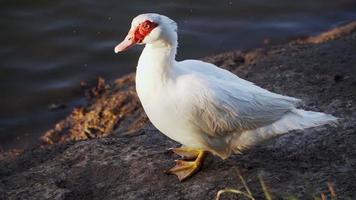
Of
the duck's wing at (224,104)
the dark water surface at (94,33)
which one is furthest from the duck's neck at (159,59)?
the dark water surface at (94,33)

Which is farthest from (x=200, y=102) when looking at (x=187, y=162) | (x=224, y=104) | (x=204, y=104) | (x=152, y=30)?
(x=187, y=162)

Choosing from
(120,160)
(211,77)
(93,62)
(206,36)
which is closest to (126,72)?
(93,62)

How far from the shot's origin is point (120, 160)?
4.51m

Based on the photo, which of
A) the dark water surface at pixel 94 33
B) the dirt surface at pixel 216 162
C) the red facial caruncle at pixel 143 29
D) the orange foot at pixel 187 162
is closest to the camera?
the red facial caruncle at pixel 143 29

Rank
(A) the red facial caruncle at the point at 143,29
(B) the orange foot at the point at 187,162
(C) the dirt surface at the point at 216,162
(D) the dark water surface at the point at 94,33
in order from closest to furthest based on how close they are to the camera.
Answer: (A) the red facial caruncle at the point at 143,29 → (C) the dirt surface at the point at 216,162 → (B) the orange foot at the point at 187,162 → (D) the dark water surface at the point at 94,33

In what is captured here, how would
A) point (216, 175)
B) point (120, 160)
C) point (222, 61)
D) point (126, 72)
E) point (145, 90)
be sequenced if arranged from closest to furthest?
1. point (145, 90)
2. point (216, 175)
3. point (120, 160)
4. point (222, 61)
5. point (126, 72)

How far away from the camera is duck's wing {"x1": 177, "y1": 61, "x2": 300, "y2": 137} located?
12.6 feet

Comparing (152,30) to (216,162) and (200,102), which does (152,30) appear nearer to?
(200,102)

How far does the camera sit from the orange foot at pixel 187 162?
422 centimetres

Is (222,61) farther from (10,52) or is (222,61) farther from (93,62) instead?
(10,52)

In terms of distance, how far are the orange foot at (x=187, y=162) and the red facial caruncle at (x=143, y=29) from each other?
955 millimetres

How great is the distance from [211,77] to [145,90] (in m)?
0.43

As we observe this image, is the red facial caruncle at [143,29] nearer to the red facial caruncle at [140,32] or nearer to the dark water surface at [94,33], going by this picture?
the red facial caruncle at [140,32]

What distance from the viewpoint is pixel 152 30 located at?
150 inches
